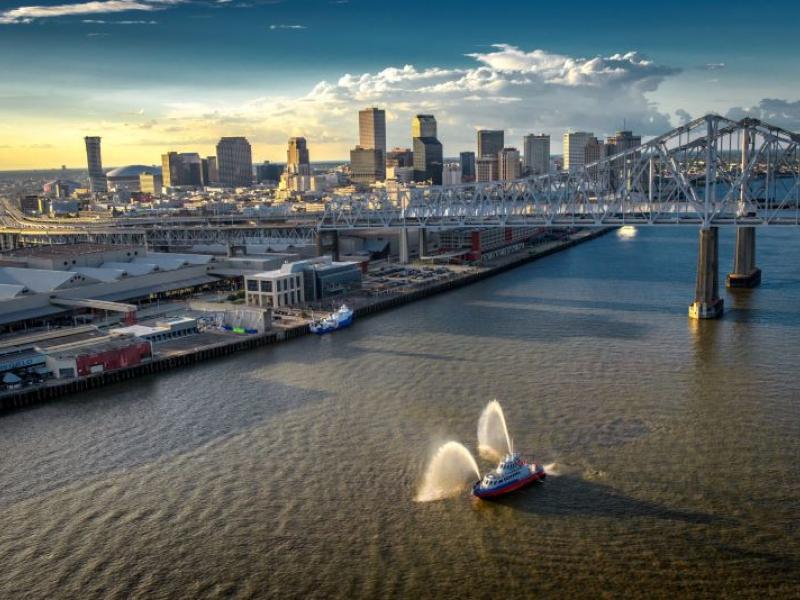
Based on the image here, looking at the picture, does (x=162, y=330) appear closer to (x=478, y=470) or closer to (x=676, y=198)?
(x=478, y=470)

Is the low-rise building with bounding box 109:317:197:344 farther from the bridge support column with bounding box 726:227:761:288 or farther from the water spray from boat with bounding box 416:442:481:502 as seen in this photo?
the bridge support column with bounding box 726:227:761:288

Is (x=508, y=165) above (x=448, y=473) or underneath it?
above

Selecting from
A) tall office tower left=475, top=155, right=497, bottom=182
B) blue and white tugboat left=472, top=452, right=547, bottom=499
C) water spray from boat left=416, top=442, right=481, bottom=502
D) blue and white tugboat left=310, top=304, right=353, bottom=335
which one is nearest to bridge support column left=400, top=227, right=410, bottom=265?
blue and white tugboat left=310, top=304, right=353, bottom=335

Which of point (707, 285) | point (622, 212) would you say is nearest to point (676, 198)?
point (622, 212)

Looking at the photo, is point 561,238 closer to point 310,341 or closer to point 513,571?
point 310,341

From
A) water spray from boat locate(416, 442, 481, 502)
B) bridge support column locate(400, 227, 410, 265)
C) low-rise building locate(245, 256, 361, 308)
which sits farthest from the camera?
bridge support column locate(400, 227, 410, 265)

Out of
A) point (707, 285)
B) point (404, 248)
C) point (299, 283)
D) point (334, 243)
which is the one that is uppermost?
point (334, 243)

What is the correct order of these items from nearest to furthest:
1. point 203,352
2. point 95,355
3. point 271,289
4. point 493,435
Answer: point 493,435
point 95,355
point 203,352
point 271,289
